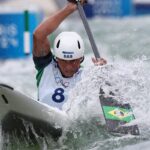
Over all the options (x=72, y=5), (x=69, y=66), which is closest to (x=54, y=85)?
(x=69, y=66)

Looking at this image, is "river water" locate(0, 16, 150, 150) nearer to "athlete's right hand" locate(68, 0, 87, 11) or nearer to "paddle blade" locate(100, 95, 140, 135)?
"paddle blade" locate(100, 95, 140, 135)

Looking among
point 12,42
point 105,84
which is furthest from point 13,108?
point 12,42

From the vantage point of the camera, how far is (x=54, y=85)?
19.9ft

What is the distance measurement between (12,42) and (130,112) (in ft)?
26.3

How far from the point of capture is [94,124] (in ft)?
19.1

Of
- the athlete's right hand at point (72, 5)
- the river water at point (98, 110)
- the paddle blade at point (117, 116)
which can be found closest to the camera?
the river water at point (98, 110)

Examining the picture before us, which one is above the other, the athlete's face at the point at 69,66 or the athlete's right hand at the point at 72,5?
the athlete's right hand at the point at 72,5

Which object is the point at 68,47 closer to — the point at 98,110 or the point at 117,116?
the point at 98,110

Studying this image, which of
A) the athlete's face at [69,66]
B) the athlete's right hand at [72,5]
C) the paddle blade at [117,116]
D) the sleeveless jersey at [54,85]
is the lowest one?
the paddle blade at [117,116]

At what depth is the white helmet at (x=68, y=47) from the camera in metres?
5.89

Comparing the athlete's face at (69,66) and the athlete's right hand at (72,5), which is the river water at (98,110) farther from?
the athlete's right hand at (72,5)

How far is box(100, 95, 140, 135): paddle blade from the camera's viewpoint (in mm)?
5723

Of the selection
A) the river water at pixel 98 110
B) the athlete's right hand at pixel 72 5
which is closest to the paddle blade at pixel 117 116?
the river water at pixel 98 110

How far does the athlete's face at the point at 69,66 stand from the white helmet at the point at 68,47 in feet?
0.14
